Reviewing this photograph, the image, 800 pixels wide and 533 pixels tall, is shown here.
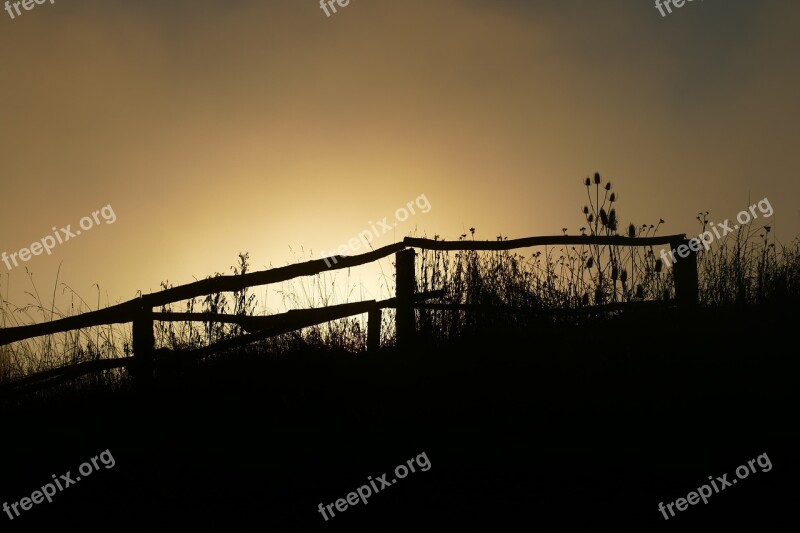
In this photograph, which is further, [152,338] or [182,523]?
[152,338]

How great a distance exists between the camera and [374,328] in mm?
7160

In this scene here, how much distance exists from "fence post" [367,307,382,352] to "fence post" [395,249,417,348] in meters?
0.21

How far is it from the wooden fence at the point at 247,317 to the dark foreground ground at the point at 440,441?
0.30 metres

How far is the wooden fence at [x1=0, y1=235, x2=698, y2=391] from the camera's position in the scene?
6.20m

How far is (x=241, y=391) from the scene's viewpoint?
553cm

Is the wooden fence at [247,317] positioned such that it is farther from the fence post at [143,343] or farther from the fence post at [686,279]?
the fence post at [686,279]

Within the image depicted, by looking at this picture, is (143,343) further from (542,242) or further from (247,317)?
(542,242)

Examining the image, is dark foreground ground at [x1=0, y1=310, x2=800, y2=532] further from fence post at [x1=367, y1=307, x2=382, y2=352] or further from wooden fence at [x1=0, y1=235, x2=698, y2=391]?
fence post at [x1=367, y1=307, x2=382, y2=352]

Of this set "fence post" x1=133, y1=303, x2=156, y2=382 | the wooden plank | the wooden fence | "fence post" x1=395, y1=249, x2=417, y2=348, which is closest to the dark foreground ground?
"fence post" x1=133, y1=303, x2=156, y2=382

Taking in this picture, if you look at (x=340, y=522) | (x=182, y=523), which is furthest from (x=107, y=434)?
(x=340, y=522)

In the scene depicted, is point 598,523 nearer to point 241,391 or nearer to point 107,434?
point 241,391

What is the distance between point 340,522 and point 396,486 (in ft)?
1.33

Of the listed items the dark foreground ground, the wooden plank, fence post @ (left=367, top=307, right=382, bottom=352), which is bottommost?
the dark foreground ground

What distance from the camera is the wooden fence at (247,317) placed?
20.3ft
